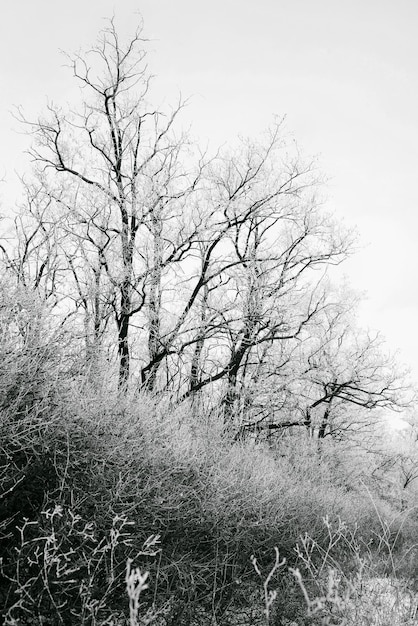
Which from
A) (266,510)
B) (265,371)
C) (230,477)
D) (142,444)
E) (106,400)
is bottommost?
(266,510)

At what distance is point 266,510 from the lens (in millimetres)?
12438

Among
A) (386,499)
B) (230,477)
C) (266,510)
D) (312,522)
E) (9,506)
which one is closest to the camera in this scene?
(9,506)

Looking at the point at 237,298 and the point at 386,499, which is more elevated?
the point at 237,298

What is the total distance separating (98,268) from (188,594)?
33.6 ft

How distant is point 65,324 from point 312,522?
35.9 ft

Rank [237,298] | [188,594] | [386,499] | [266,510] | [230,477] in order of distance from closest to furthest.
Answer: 1. [188,594]
2. [230,477]
3. [266,510]
4. [237,298]
5. [386,499]

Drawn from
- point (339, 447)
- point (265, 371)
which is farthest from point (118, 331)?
point (339, 447)

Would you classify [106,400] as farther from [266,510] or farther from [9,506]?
[266,510]

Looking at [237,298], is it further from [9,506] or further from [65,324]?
[9,506]

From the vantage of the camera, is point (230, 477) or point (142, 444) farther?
point (230, 477)

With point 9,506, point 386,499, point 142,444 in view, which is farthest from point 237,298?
point 386,499

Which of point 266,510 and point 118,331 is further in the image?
point 118,331

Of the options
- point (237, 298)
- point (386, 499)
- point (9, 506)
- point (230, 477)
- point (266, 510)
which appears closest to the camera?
point (9, 506)

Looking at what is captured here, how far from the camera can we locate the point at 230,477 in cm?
1166
